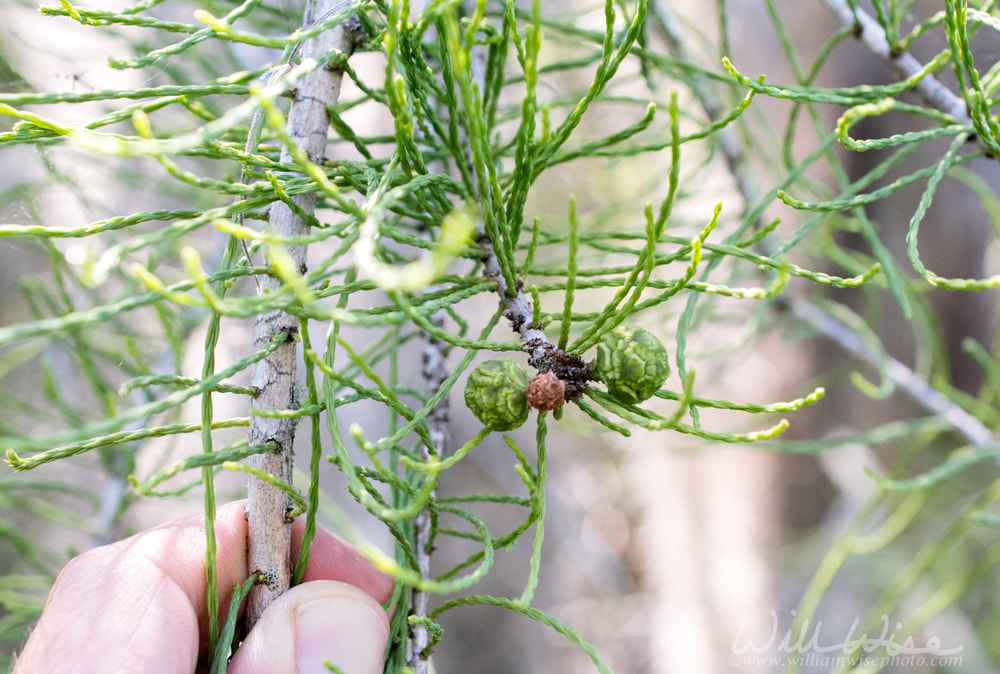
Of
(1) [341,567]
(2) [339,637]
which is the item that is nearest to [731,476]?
(1) [341,567]

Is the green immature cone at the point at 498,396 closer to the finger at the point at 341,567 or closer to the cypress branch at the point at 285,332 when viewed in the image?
the cypress branch at the point at 285,332

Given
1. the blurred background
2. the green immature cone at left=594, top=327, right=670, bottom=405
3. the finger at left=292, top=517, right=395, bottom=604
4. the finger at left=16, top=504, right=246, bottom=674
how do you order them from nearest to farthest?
1. the green immature cone at left=594, top=327, right=670, bottom=405
2. the finger at left=16, top=504, right=246, bottom=674
3. the finger at left=292, top=517, right=395, bottom=604
4. the blurred background

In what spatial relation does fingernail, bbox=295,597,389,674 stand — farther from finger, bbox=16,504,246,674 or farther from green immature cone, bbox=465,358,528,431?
green immature cone, bbox=465,358,528,431

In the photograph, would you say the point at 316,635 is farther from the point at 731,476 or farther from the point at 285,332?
the point at 731,476

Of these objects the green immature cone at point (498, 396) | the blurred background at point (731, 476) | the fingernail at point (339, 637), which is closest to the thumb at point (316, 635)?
the fingernail at point (339, 637)

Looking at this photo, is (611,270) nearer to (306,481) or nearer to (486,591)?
(306,481)

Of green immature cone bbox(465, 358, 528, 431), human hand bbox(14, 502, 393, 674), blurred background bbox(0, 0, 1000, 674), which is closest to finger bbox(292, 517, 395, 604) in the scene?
human hand bbox(14, 502, 393, 674)

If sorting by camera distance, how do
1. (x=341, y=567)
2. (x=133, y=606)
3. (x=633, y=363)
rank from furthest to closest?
(x=341, y=567)
(x=133, y=606)
(x=633, y=363)
